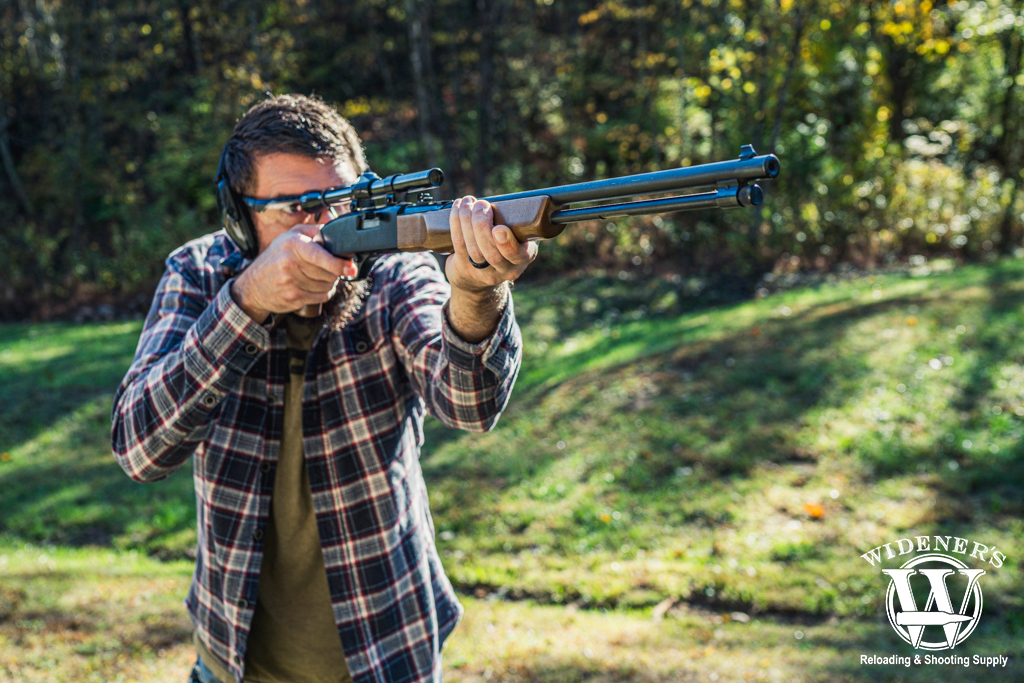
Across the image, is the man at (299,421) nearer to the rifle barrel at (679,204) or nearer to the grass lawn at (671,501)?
the rifle barrel at (679,204)

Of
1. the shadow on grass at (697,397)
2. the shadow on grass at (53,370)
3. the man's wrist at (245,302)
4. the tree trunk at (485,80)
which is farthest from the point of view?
the tree trunk at (485,80)

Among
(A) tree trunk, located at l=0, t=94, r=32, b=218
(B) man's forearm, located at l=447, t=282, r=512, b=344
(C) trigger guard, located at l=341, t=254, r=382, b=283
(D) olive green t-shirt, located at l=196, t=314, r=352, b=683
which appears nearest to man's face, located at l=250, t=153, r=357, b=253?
(C) trigger guard, located at l=341, t=254, r=382, b=283

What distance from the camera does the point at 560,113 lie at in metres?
18.0

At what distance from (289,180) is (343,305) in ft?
1.38

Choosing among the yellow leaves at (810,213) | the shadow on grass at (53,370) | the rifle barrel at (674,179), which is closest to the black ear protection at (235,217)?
the rifle barrel at (674,179)

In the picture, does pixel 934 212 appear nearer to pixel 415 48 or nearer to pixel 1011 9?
pixel 1011 9

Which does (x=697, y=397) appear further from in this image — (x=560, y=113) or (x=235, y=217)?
(x=560, y=113)

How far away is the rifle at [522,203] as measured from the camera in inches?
57.3

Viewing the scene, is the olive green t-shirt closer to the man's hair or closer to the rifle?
the rifle

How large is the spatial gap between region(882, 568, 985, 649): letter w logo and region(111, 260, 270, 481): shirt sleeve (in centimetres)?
439

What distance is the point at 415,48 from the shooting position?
14.2m

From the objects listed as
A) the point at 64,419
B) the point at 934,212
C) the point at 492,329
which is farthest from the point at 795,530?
the point at 934,212

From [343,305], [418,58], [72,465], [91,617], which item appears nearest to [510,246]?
[343,305]

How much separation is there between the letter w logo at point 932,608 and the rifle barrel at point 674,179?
419 centimetres
